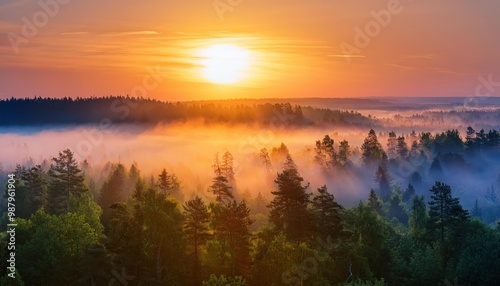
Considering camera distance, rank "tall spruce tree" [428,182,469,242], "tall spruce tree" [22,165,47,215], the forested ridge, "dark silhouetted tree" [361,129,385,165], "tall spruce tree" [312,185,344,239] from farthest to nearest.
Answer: "dark silhouetted tree" [361,129,385,165] < "tall spruce tree" [22,165,47,215] < "tall spruce tree" [428,182,469,242] < "tall spruce tree" [312,185,344,239] < the forested ridge

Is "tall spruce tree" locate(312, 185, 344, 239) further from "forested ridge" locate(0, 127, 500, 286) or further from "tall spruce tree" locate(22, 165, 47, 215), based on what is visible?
"tall spruce tree" locate(22, 165, 47, 215)

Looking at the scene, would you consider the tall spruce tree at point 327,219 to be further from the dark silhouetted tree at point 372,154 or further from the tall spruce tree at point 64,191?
the dark silhouetted tree at point 372,154

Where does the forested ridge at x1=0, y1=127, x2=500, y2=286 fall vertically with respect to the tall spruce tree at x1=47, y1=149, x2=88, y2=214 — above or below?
below

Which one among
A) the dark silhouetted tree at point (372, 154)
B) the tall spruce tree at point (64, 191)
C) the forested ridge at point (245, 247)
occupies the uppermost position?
the dark silhouetted tree at point (372, 154)

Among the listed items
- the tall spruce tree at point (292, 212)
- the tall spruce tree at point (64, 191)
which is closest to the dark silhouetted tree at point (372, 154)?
the tall spruce tree at point (64, 191)

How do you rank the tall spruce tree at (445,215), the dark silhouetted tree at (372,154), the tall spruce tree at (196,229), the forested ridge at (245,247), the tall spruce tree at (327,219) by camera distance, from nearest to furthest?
the forested ridge at (245,247)
the tall spruce tree at (196,229)
the tall spruce tree at (327,219)
the tall spruce tree at (445,215)
the dark silhouetted tree at (372,154)

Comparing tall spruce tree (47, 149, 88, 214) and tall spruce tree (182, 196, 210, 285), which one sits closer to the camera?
tall spruce tree (182, 196, 210, 285)

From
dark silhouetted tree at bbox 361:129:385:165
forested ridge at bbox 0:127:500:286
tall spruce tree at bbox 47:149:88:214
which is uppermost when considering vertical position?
dark silhouetted tree at bbox 361:129:385:165

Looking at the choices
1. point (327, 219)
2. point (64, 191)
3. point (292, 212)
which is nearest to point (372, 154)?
point (64, 191)

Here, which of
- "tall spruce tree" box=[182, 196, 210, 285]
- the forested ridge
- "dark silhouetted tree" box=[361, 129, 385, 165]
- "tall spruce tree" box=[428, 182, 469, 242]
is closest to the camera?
the forested ridge

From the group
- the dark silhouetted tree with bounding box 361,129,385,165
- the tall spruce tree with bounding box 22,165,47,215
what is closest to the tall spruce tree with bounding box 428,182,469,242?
the tall spruce tree with bounding box 22,165,47,215

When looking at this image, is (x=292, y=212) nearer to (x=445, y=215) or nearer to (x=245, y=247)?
(x=245, y=247)

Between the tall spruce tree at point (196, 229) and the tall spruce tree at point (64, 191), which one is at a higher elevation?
the tall spruce tree at point (64, 191)

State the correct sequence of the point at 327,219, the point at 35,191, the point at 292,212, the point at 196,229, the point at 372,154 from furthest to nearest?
1. the point at 372,154
2. the point at 35,191
3. the point at 327,219
4. the point at 292,212
5. the point at 196,229
